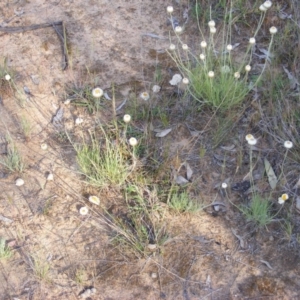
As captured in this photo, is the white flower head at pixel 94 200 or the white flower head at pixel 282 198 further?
the white flower head at pixel 94 200

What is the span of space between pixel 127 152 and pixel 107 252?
72cm

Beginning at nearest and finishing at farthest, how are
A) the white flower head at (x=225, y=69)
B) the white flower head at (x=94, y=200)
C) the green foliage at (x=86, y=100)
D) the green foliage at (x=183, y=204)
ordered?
the green foliage at (x=183, y=204) → the white flower head at (x=94, y=200) → the white flower head at (x=225, y=69) → the green foliage at (x=86, y=100)

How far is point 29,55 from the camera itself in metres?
4.31

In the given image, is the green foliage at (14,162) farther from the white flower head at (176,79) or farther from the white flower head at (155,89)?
the white flower head at (176,79)

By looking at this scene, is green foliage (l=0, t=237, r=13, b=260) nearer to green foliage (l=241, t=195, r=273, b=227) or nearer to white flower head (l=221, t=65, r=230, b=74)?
green foliage (l=241, t=195, r=273, b=227)

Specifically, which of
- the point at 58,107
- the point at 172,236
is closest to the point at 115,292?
the point at 172,236

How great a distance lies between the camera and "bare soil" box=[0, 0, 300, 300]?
3004 millimetres

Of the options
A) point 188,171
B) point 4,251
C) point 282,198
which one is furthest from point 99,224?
point 282,198

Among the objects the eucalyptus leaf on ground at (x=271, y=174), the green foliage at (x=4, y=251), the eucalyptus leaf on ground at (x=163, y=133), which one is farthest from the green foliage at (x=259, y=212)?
the green foliage at (x=4, y=251)

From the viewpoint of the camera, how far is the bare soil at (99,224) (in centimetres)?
300

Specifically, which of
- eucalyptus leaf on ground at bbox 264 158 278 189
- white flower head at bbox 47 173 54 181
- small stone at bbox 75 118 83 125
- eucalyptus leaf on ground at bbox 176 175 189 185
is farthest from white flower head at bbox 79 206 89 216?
eucalyptus leaf on ground at bbox 264 158 278 189

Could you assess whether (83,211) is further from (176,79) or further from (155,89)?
(176,79)

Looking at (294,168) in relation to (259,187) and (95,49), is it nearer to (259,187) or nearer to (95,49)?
(259,187)

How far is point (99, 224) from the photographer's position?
3266mm
